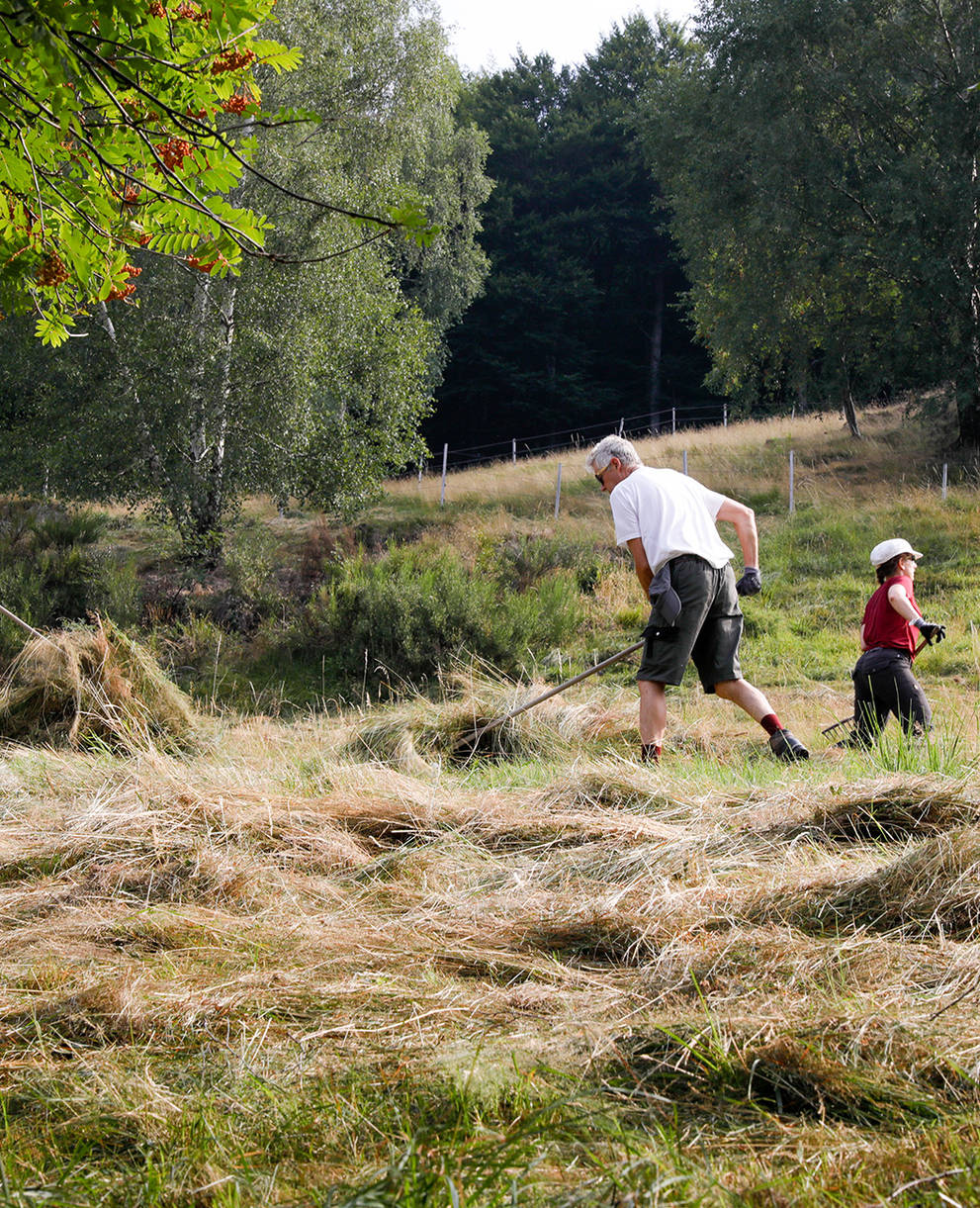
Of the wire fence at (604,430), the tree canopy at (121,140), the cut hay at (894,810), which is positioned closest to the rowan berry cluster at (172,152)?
the tree canopy at (121,140)

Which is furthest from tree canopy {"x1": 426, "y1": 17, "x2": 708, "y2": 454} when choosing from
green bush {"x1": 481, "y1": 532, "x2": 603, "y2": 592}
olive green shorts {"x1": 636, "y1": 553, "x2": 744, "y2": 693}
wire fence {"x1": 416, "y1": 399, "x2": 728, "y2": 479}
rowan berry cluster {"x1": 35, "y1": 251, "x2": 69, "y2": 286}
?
rowan berry cluster {"x1": 35, "y1": 251, "x2": 69, "y2": 286}

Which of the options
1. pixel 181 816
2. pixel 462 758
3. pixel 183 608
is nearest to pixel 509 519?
pixel 183 608

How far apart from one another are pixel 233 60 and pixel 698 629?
129 inches

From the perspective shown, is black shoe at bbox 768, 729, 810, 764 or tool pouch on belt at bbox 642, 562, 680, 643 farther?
tool pouch on belt at bbox 642, 562, 680, 643

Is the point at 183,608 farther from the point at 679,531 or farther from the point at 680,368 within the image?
the point at 680,368

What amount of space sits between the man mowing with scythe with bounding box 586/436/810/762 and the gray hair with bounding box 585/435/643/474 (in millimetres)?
27

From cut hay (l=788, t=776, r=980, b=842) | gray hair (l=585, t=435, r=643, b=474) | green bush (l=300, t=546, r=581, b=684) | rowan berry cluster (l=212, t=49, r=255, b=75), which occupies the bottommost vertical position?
green bush (l=300, t=546, r=581, b=684)

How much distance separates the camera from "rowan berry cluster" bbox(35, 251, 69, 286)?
3742mm

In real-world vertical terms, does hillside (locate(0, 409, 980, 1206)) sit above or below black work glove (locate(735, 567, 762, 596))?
below

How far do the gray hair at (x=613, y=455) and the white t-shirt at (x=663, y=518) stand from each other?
0.12 m

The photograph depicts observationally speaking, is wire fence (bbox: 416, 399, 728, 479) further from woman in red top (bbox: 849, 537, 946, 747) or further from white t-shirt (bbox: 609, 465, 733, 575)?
white t-shirt (bbox: 609, 465, 733, 575)

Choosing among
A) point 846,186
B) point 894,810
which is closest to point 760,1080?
point 894,810

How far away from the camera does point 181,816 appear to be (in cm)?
348

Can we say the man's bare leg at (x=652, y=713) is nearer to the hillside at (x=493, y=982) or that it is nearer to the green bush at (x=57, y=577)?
the hillside at (x=493, y=982)
